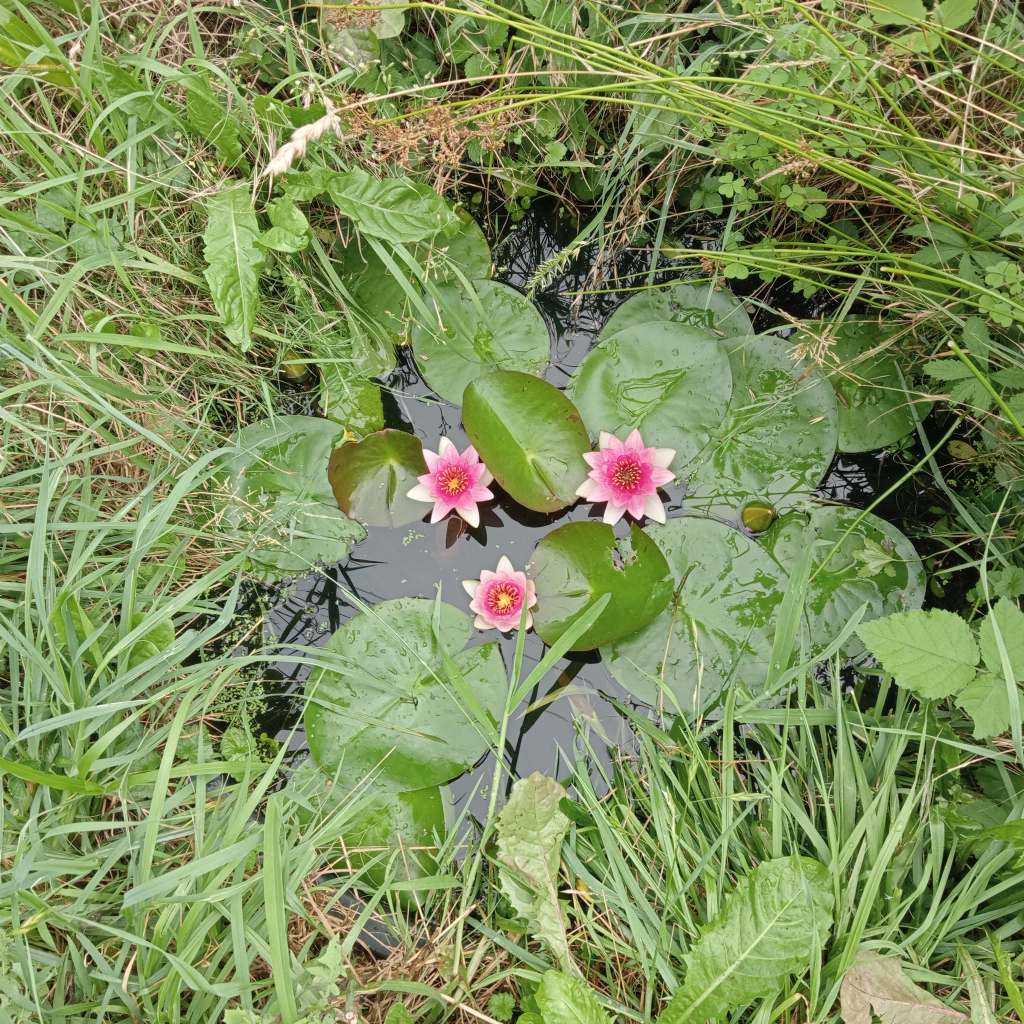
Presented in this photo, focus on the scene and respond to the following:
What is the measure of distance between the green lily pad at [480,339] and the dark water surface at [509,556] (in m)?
0.11

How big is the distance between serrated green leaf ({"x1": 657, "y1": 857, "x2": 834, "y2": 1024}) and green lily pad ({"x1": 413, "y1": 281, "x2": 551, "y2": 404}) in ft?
4.65

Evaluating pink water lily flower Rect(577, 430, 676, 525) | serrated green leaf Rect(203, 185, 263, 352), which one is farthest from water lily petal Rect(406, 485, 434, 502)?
serrated green leaf Rect(203, 185, 263, 352)

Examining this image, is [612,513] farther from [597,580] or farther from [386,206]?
[386,206]

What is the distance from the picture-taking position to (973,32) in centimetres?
182

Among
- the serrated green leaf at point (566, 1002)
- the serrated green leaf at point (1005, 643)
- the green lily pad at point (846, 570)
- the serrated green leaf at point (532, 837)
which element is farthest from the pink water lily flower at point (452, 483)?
the serrated green leaf at point (1005, 643)

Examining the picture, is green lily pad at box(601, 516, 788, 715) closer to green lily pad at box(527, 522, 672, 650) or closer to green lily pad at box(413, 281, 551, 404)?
green lily pad at box(527, 522, 672, 650)

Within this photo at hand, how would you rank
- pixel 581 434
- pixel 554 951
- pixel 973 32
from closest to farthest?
pixel 554 951, pixel 973 32, pixel 581 434

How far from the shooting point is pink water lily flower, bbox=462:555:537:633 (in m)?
1.92

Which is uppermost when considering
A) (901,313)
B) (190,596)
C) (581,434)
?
(901,313)

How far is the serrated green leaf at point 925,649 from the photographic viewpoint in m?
1.53

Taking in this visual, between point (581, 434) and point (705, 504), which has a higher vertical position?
point (581, 434)

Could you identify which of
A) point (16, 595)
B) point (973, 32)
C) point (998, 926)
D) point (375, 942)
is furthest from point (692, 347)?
point (16, 595)

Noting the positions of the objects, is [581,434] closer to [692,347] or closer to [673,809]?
[692,347]

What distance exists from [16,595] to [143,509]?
18.7 inches
